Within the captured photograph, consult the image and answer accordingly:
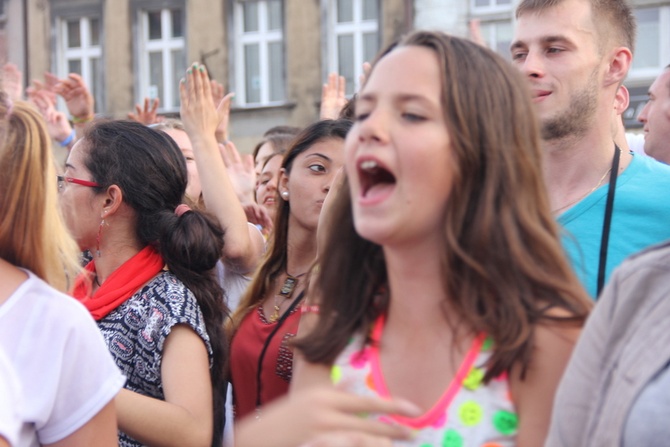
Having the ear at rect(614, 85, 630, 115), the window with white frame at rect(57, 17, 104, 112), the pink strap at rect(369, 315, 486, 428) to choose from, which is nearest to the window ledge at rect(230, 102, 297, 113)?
the window with white frame at rect(57, 17, 104, 112)

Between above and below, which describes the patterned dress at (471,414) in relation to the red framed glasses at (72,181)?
below

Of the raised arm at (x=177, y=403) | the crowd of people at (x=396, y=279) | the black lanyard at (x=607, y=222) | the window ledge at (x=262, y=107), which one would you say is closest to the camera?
the crowd of people at (x=396, y=279)

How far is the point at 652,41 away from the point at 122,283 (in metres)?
13.1

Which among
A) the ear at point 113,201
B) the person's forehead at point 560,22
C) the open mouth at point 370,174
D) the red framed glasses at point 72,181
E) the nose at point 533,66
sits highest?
the person's forehead at point 560,22

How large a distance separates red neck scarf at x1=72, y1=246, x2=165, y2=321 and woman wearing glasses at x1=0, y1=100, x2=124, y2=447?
0.69 metres

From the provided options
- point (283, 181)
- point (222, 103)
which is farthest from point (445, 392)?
point (222, 103)

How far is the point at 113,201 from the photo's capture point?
10.7 ft

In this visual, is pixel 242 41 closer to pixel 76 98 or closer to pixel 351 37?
pixel 351 37

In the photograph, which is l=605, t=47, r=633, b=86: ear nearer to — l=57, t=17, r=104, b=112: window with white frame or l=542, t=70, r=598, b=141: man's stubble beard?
l=542, t=70, r=598, b=141: man's stubble beard

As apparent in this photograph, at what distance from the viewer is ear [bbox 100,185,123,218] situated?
326cm

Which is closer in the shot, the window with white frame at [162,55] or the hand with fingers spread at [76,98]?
the hand with fingers spread at [76,98]

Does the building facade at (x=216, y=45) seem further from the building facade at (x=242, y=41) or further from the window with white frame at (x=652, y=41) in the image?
the window with white frame at (x=652, y=41)

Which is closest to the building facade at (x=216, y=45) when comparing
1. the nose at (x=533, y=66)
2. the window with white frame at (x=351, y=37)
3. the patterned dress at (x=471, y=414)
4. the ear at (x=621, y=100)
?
the window with white frame at (x=351, y=37)

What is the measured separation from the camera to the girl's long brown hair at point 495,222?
1.78 metres
